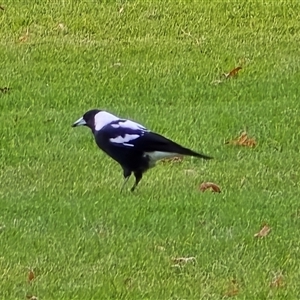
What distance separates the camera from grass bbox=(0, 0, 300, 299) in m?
5.43

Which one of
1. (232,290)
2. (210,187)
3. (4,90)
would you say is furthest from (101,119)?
(4,90)

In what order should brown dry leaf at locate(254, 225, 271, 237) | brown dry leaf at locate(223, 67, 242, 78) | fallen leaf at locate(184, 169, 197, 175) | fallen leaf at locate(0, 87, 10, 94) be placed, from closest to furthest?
brown dry leaf at locate(254, 225, 271, 237), fallen leaf at locate(184, 169, 197, 175), fallen leaf at locate(0, 87, 10, 94), brown dry leaf at locate(223, 67, 242, 78)

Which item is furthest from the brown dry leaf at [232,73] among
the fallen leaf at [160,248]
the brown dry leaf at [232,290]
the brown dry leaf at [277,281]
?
the brown dry leaf at [232,290]

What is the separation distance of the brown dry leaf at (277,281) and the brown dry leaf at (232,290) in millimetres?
188

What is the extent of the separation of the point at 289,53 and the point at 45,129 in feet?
9.95

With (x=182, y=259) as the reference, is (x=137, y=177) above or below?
below

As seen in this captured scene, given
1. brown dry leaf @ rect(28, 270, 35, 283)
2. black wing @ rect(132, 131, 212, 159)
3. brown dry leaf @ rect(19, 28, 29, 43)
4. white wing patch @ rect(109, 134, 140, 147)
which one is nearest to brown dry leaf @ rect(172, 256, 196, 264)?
brown dry leaf @ rect(28, 270, 35, 283)

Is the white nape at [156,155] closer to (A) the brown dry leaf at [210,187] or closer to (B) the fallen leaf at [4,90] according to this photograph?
(A) the brown dry leaf at [210,187]

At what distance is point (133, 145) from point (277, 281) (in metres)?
1.64

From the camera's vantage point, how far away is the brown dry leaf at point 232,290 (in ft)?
16.9

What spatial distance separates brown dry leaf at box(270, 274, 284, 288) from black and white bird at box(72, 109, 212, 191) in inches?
50.5

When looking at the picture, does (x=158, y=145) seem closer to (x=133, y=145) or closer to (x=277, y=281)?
(x=133, y=145)

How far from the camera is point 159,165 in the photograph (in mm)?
7336

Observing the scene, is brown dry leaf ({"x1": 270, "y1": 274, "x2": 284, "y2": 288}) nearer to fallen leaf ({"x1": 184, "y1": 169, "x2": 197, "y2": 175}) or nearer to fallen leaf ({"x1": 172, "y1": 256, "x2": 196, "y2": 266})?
fallen leaf ({"x1": 172, "y1": 256, "x2": 196, "y2": 266})
